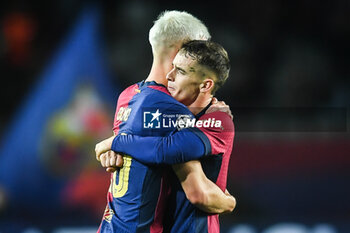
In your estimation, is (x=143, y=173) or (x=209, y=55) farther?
(x=209, y=55)

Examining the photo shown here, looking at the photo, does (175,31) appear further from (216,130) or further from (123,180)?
(123,180)

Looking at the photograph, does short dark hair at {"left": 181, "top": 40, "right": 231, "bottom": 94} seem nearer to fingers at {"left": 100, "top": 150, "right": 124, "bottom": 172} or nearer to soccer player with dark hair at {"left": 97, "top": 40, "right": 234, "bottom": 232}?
soccer player with dark hair at {"left": 97, "top": 40, "right": 234, "bottom": 232}

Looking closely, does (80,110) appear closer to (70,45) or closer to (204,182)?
(70,45)

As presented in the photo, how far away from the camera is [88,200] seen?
16.6 feet

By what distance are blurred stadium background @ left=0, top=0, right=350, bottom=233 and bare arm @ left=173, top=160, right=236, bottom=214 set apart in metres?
2.64

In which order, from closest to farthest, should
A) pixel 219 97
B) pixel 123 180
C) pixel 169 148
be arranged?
pixel 169 148
pixel 123 180
pixel 219 97

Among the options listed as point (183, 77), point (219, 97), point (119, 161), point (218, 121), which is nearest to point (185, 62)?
point (183, 77)

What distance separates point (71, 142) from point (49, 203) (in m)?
0.70

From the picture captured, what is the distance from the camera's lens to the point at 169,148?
2.09 meters

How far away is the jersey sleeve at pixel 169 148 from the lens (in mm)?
2090

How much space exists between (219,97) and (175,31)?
11.4 ft

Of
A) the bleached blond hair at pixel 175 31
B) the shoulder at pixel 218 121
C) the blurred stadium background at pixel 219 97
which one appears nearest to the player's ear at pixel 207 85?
the shoulder at pixel 218 121

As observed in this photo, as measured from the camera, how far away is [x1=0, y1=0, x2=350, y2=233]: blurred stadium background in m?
5.02

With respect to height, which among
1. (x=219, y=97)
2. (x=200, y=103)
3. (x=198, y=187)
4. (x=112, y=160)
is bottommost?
(x=198, y=187)
